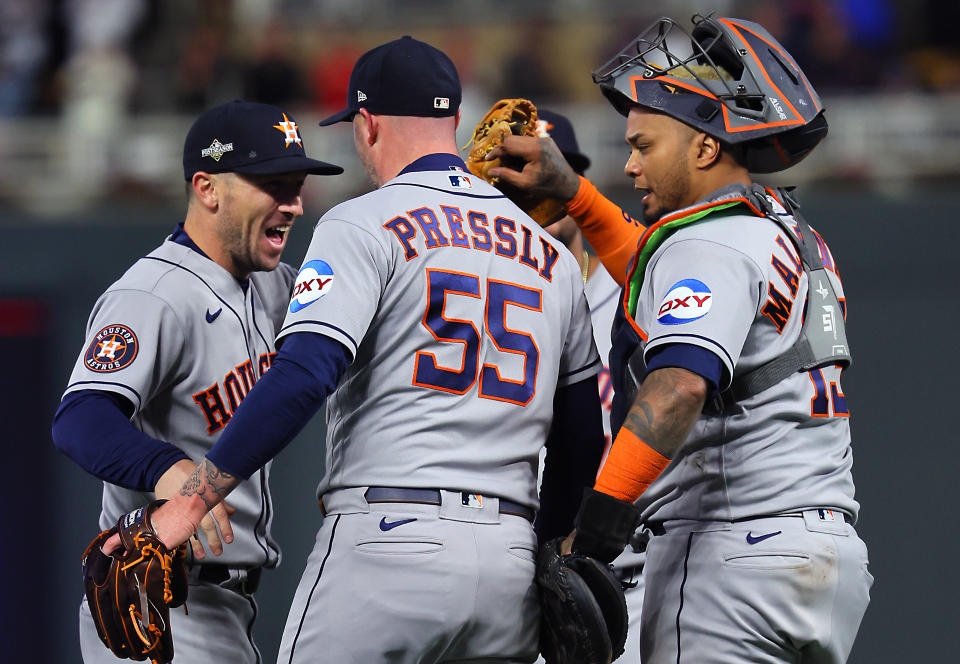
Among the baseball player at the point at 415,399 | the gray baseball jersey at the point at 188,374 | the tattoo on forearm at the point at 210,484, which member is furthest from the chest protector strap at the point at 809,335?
the gray baseball jersey at the point at 188,374

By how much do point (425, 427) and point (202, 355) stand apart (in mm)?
937

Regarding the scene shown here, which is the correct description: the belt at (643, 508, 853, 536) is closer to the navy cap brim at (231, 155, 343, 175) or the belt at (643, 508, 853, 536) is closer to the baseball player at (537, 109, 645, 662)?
the baseball player at (537, 109, 645, 662)

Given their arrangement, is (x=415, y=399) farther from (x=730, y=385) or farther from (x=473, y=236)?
(x=730, y=385)

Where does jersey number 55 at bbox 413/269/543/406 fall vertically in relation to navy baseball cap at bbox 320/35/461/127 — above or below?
below

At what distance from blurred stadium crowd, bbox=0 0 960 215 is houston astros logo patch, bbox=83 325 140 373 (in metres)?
5.03

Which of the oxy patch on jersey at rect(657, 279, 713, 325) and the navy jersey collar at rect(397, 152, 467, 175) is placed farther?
the navy jersey collar at rect(397, 152, 467, 175)

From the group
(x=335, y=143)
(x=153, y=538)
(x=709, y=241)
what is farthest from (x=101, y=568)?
(x=335, y=143)

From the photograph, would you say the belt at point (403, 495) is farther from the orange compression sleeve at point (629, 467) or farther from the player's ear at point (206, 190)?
Answer: the player's ear at point (206, 190)

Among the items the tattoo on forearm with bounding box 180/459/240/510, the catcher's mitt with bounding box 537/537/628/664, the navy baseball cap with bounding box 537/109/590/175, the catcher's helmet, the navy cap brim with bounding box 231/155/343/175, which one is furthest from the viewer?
the navy baseball cap with bounding box 537/109/590/175

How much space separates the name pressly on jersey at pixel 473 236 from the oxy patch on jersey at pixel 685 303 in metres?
0.39

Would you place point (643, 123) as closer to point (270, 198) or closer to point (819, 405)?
point (819, 405)

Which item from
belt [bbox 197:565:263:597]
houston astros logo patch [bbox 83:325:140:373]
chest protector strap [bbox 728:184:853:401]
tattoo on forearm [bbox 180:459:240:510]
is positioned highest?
chest protector strap [bbox 728:184:853:401]

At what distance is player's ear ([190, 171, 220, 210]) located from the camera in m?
3.88

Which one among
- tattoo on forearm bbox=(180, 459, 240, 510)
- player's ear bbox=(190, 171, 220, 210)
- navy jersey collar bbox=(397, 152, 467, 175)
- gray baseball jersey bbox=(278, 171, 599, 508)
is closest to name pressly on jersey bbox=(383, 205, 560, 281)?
gray baseball jersey bbox=(278, 171, 599, 508)
